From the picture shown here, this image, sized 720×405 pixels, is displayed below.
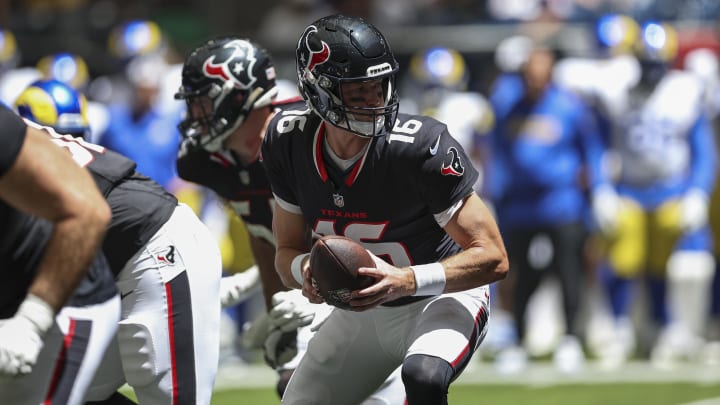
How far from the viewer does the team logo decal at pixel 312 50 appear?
4.23m

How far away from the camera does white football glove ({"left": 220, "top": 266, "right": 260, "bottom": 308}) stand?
5.34 m

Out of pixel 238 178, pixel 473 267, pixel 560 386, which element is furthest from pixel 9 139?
pixel 560 386

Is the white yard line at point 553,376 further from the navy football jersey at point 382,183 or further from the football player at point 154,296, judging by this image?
the navy football jersey at point 382,183

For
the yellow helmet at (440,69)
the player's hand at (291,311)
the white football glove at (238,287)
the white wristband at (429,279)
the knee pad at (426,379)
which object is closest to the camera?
the knee pad at (426,379)

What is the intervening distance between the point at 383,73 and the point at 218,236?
5.61m

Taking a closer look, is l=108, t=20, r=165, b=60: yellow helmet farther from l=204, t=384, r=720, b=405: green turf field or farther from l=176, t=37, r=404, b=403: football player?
l=176, t=37, r=404, b=403: football player

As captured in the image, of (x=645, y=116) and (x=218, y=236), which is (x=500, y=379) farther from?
(x=218, y=236)

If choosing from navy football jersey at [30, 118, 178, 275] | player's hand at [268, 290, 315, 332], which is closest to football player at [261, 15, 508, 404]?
player's hand at [268, 290, 315, 332]

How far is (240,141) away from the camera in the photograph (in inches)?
204

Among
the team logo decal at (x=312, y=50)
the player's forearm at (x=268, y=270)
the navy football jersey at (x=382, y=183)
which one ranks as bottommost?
the player's forearm at (x=268, y=270)

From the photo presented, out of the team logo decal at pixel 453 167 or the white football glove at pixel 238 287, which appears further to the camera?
the white football glove at pixel 238 287

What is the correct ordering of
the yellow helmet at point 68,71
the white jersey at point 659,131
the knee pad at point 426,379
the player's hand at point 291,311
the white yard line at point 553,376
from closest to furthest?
the knee pad at point 426,379 → the player's hand at point 291,311 → the white yard line at point 553,376 → the white jersey at point 659,131 → the yellow helmet at point 68,71

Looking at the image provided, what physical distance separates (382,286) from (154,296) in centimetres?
86

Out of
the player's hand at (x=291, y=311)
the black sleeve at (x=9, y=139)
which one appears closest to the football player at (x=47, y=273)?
the black sleeve at (x=9, y=139)
